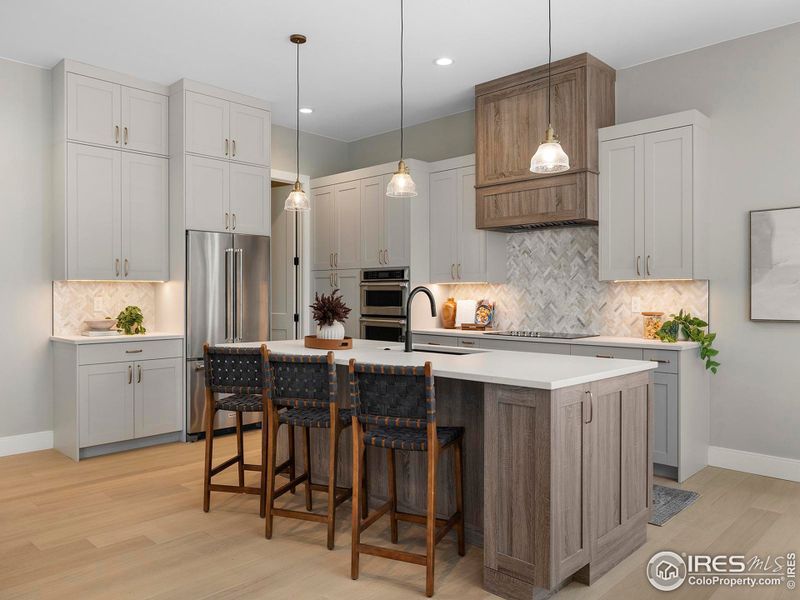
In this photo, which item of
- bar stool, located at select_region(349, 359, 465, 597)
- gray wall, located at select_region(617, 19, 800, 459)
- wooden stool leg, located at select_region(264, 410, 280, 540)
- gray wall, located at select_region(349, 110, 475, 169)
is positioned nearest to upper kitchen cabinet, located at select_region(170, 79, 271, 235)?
gray wall, located at select_region(349, 110, 475, 169)

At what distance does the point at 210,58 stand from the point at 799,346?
4761 millimetres

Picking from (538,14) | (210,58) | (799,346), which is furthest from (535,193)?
(210,58)

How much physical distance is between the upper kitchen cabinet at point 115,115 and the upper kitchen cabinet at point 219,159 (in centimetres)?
13

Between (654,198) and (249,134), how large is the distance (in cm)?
356

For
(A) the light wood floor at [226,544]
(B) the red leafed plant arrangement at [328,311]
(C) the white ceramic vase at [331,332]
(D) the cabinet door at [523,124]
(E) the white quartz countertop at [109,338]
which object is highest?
(D) the cabinet door at [523,124]

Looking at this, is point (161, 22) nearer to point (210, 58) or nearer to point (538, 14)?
point (210, 58)

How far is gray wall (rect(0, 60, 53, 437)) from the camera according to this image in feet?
15.3

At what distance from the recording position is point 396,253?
5840mm

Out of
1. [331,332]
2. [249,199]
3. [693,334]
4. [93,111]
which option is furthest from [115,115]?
[693,334]

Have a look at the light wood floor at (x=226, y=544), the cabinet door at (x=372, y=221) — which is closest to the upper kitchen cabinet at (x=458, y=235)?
the cabinet door at (x=372, y=221)

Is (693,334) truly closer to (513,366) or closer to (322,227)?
(513,366)

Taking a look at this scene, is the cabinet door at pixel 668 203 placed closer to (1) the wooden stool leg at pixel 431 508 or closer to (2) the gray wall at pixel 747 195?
(2) the gray wall at pixel 747 195

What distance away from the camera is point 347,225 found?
20.8 ft

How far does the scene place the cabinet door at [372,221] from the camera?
5.99m
